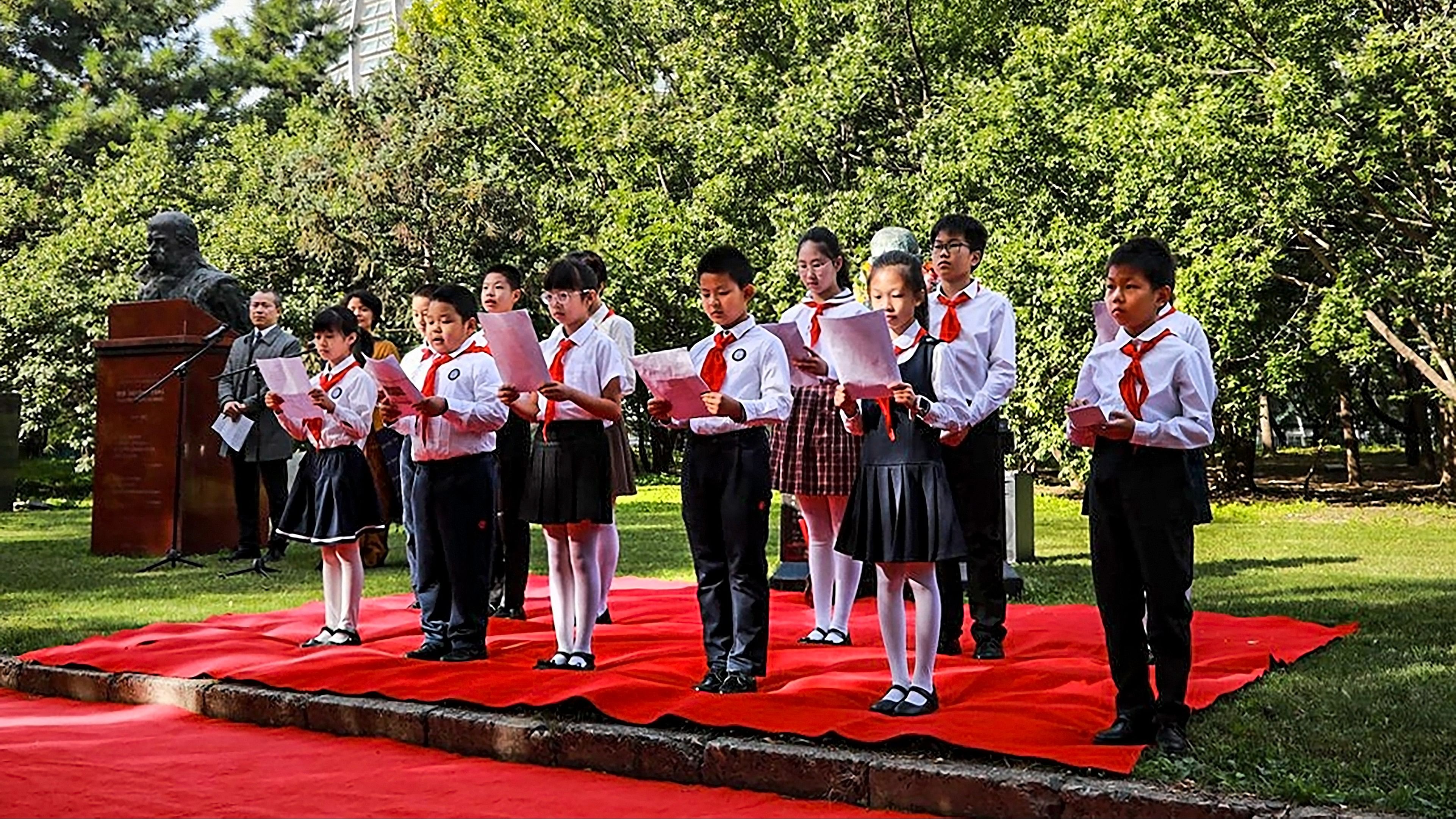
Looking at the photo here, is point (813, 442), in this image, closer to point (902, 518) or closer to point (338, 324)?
point (902, 518)

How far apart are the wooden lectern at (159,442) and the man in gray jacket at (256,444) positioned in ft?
1.01

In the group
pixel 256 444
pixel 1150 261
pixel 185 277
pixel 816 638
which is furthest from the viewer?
pixel 185 277

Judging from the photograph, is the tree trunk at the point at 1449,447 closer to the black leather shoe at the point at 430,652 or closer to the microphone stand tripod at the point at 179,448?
the microphone stand tripod at the point at 179,448

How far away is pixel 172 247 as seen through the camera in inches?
539

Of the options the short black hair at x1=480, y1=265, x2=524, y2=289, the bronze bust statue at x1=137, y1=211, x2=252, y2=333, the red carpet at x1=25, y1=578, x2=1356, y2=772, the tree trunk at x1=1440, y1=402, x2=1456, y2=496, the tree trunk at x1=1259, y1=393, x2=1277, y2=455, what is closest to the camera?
the red carpet at x1=25, y1=578, x2=1356, y2=772

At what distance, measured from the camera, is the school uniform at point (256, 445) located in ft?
39.1

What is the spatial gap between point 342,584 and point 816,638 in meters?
2.31

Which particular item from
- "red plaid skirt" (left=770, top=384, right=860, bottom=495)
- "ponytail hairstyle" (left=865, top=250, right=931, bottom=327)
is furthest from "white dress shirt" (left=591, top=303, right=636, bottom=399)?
"ponytail hairstyle" (left=865, top=250, right=931, bottom=327)

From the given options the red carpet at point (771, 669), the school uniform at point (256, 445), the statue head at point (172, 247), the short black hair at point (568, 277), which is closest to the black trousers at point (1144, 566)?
the red carpet at point (771, 669)

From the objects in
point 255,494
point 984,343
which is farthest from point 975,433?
point 255,494

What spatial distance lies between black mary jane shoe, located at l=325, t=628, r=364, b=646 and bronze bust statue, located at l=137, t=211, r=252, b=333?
236 inches

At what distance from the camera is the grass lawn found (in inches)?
191

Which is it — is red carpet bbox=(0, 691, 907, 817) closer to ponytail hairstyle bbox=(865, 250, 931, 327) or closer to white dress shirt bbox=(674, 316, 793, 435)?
white dress shirt bbox=(674, 316, 793, 435)

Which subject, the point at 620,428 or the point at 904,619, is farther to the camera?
the point at 620,428
